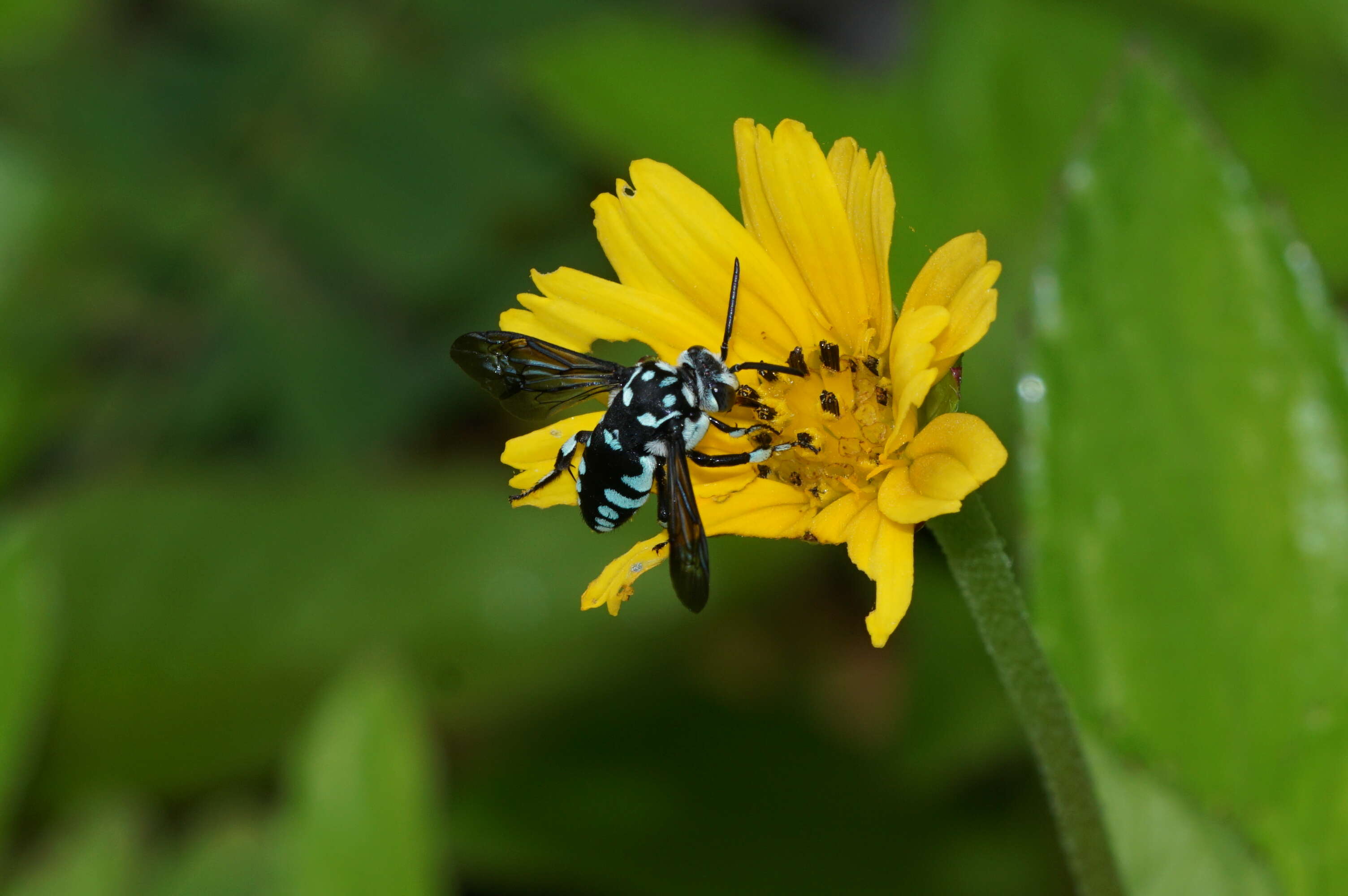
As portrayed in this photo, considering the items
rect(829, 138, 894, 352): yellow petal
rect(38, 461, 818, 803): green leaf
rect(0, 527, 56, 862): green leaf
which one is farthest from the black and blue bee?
rect(38, 461, 818, 803): green leaf

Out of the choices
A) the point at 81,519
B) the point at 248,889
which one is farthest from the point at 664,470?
the point at 81,519

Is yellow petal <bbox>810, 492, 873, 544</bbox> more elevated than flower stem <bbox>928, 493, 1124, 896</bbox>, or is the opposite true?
yellow petal <bbox>810, 492, 873, 544</bbox>

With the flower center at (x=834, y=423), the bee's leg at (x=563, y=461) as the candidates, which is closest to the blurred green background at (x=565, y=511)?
the flower center at (x=834, y=423)

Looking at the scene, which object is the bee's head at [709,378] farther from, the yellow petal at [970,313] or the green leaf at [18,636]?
the green leaf at [18,636]

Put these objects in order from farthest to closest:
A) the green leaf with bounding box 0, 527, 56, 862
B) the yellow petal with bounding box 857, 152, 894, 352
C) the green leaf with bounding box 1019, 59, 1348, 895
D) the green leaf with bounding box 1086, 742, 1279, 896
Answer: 1. the green leaf with bounding box 0, 527, 56, 862
2. the green leaf with bounding box 1019, 59, 1348, 895
3. the green leaf with bounding box 1086, 742, 1279, 896
4. the yellow petal with bounding box 857, 152, 894, 352

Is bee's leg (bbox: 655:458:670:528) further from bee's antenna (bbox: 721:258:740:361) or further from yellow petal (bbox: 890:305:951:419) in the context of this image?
yellow petal (bbox: 890:305:951:419)

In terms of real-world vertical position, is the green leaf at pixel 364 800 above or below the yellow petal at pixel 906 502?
below

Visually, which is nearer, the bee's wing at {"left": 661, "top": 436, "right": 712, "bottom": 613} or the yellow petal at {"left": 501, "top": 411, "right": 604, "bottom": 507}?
the bee's wing at {"left": 661, "top": 436, "right": 712, "bottom": 613}
